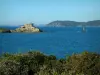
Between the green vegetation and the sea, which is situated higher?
the green vegetation

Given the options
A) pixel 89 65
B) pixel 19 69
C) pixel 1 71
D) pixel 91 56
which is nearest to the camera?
pixel 1 71

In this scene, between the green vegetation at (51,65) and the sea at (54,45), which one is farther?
the sea at (54,45)

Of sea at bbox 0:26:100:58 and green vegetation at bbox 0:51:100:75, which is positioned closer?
green vegetation at bbox 0:51:100:75

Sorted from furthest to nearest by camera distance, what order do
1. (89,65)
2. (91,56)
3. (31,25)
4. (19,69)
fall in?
1. (31,25)
2. (91,56)
3. (89,65)
4. (19,69)

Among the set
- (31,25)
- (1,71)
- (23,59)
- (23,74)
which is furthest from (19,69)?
(31,25)

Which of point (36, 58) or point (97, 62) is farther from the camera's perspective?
point (36, 58)

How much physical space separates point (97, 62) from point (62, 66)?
208 centimetres

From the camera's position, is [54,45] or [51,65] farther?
[54,45]

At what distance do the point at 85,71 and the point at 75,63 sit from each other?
3.48 feet

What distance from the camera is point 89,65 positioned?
49.3ft

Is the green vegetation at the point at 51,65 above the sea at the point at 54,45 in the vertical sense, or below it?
above

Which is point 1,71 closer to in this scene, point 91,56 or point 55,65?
point 55,65

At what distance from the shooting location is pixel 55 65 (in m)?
16.5

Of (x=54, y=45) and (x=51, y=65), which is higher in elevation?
(x=51, y=65)
